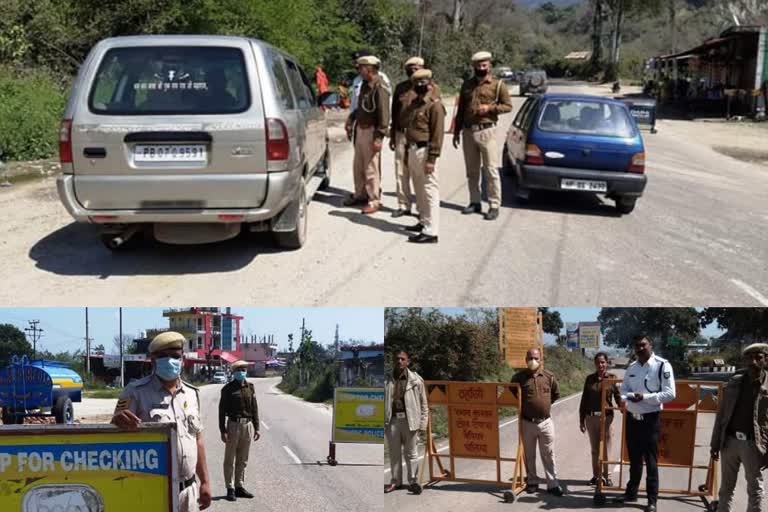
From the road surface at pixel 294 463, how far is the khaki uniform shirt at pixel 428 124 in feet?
9.65

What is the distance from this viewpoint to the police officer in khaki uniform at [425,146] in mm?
9430

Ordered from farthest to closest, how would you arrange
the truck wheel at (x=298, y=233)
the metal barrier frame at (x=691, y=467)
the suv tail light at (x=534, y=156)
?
the suv tail light at (x=534, y=156)
the truck wheel at (x=298, y=233)
the metal barrier frame at (x=691, y=467)

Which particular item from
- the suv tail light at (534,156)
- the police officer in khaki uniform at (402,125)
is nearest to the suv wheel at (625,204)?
the suv tail light at (534,156)

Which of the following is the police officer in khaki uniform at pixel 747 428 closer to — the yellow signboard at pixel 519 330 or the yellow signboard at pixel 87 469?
the yellow signboard at pixel 519 330

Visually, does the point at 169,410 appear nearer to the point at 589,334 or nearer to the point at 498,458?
the point at 498,458

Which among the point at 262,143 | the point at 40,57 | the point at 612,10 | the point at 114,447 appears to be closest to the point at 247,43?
the point at 262,143

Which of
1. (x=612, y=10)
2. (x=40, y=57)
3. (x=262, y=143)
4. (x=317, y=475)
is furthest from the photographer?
(x=612, y=10)

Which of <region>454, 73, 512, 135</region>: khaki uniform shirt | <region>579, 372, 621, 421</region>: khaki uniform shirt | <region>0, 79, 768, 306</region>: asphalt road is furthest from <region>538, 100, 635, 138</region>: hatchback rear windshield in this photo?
<region>579, 372, 621, 421</region>: khaki uniform shirt

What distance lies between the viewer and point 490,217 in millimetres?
11188

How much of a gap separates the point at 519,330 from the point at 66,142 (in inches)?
173

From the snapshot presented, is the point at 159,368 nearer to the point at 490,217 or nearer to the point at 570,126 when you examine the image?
the point at 490,217

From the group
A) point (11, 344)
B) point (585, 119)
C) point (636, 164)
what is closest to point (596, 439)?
point (636, 164)

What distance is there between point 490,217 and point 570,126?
2017 millimetres

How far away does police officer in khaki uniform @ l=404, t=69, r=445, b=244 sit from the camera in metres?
9.43
